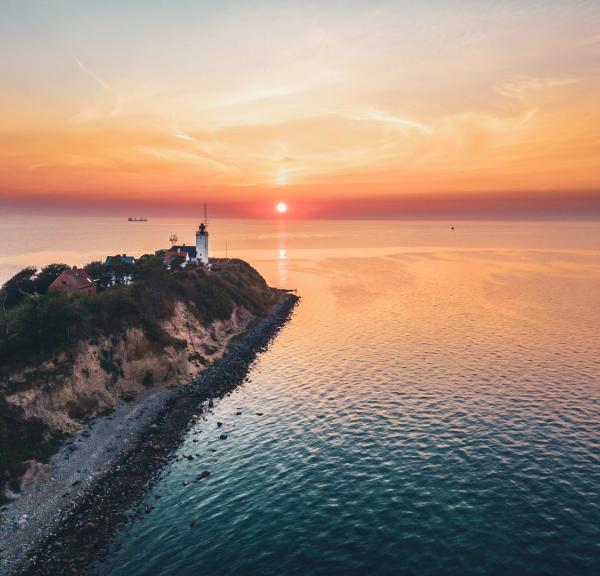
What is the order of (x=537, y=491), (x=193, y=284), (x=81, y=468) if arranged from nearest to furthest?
(x=537, y=491), (x=81, y=468), (x=193, y=284)

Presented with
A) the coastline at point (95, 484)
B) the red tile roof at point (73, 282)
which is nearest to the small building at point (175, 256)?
the red tile roof at point (73, 282)

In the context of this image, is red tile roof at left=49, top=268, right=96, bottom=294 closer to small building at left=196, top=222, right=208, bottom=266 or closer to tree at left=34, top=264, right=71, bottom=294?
tree at left=34, top=264, right=71, bottom=294

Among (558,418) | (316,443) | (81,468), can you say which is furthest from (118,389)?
(558,418)

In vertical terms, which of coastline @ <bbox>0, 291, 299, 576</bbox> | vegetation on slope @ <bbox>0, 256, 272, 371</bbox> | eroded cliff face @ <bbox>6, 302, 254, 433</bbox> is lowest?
coastline @ <bbox>0, 291, 299, 576</bbox>

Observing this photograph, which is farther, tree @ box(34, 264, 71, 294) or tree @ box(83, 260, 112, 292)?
tree @ box(83, 260, 112, 292)

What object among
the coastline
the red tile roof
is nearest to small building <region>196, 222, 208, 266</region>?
Answer: the red tile roof

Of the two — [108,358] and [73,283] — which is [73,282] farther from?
[108,358]

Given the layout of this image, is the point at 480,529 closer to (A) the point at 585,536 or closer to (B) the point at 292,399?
(A) the point at 585,536
